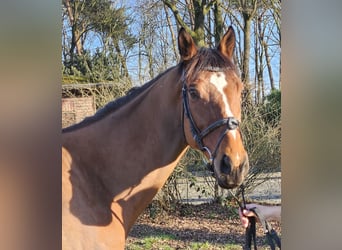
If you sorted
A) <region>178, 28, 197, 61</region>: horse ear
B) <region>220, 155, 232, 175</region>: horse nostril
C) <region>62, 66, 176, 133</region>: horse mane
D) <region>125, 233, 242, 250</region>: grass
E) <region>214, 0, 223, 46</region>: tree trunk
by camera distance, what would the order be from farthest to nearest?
<region>125, 233, 242, 250</region>: grass < <region>214, 0, 223, 46</region>: tree trunk < <region>62, 66, 176, 133</region>: horse mane < <region>178, 28, 197, 61</region>: horse ear < <region>220, 155, 232, 175</region>: horse nostril

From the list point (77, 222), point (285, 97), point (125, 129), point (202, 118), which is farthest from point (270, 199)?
point (77, 222)

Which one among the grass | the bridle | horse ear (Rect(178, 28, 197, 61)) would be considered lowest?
the grass

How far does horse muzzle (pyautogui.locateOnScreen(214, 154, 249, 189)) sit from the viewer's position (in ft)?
5.18

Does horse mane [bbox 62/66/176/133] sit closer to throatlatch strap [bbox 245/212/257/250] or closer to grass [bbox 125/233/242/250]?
grass [bbox 125/233/242/250]

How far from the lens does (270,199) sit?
2.13 m

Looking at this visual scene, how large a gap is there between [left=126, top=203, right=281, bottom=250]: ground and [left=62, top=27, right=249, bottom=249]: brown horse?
1.20 feet

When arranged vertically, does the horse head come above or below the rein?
above

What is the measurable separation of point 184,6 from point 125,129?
0.75 metres

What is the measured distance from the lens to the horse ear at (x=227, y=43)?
176 cm

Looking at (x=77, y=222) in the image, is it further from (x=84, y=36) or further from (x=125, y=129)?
(x=84, y=36)

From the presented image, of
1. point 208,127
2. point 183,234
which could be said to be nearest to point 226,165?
point 208,127

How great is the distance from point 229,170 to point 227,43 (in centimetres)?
60

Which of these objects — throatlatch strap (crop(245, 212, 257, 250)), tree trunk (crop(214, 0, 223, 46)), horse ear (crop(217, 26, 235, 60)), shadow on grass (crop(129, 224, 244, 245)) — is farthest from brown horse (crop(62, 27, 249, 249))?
throatlatch strap (crop(245, 212, 257, 250))
